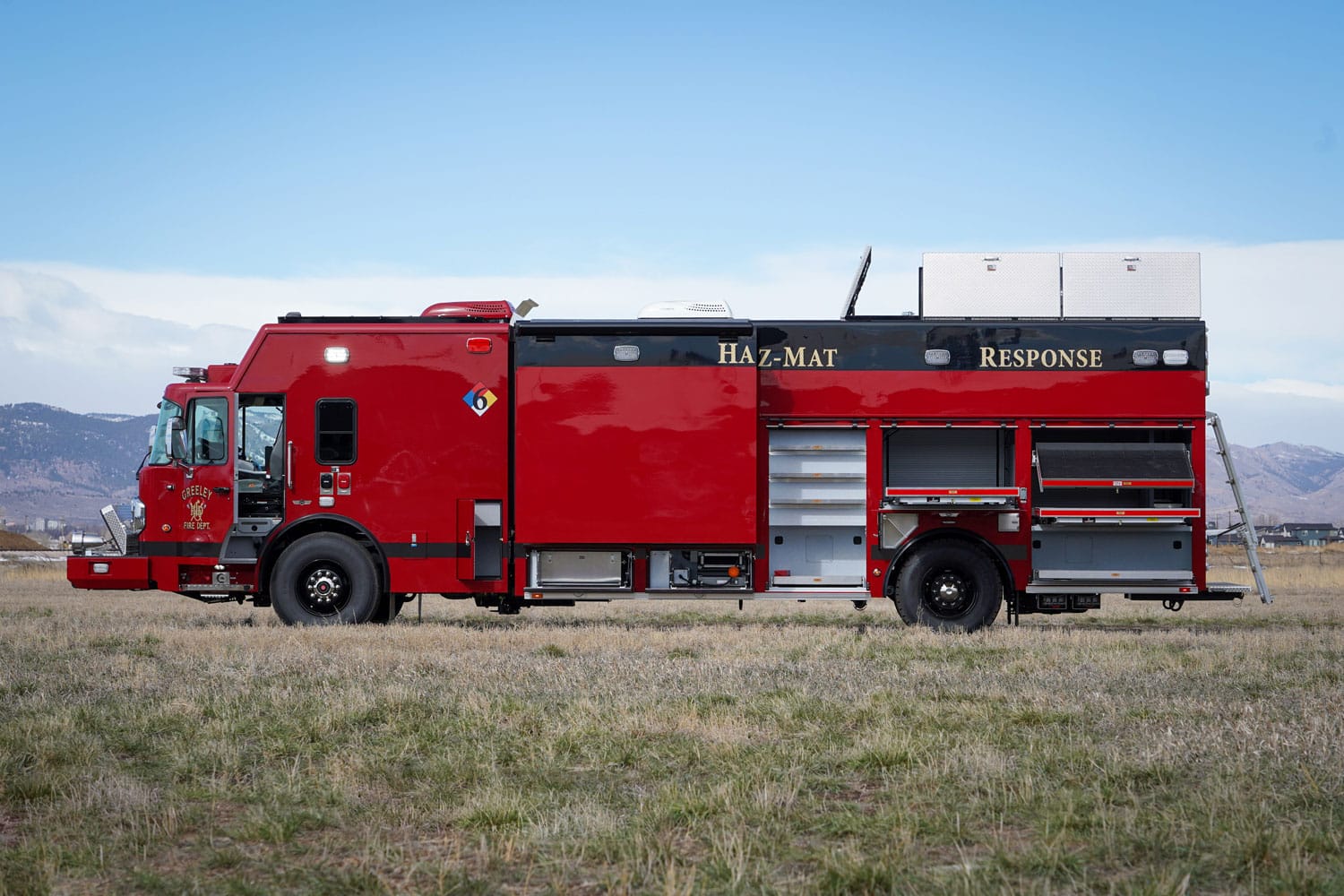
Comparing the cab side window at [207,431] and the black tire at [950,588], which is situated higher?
the cab side window at [207,431]

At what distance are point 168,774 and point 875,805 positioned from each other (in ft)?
13.0

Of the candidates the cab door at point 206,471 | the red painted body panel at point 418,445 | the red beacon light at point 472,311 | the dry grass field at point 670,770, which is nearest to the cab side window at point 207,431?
the cab door at point 206,471

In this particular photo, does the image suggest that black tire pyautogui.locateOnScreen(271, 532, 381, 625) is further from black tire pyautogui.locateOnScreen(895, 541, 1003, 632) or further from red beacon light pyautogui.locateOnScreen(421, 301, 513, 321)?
black tire pyautogui.locateOnScreen(895, 541, 1003, 632)

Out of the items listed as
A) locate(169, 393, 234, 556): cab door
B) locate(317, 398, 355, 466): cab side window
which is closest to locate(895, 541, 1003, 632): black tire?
locate(317, 398, 355, 466): cab side window

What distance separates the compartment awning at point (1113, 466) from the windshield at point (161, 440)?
10771 mm

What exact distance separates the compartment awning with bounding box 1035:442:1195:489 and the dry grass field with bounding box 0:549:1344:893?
116 inches

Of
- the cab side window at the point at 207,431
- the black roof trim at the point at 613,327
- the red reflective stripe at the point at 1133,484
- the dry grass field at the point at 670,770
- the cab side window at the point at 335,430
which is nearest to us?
the dry grass field at the point at 670,770

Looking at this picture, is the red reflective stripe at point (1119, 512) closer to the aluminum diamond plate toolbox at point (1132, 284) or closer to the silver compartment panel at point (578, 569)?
the aluminum diamond plate toolbox at point (1132, 284)

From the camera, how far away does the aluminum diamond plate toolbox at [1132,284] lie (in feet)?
50.8

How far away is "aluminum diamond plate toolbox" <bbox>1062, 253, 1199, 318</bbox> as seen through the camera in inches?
609

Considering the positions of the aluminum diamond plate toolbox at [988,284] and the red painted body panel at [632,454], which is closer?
the red painted body panel at [632,454]

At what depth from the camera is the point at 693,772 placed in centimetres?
694

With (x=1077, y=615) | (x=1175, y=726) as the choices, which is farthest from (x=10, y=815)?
(x=1077, y=615)

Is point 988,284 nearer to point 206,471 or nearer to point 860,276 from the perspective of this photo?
point 860,276
